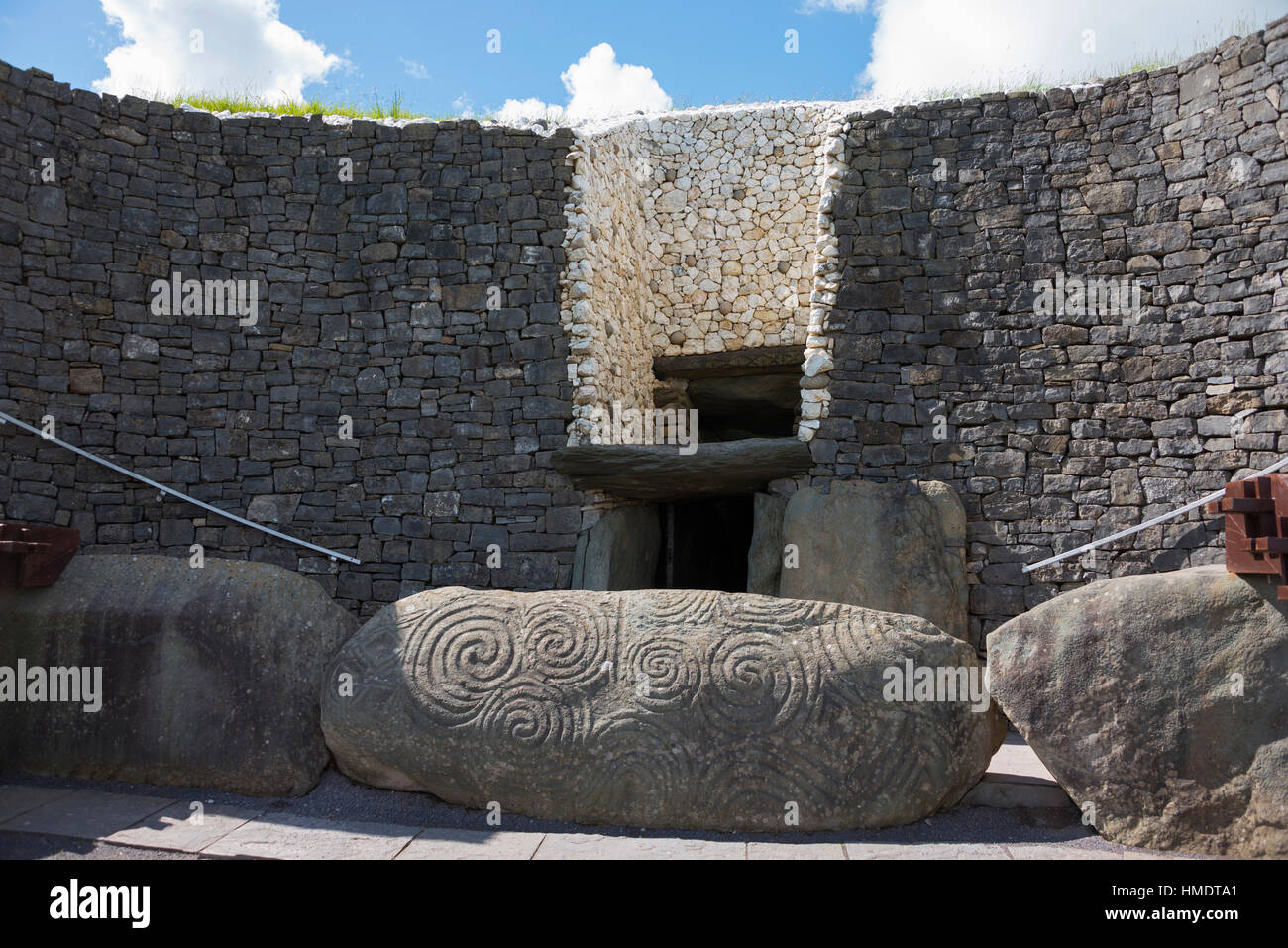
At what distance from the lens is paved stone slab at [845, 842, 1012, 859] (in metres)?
3.54

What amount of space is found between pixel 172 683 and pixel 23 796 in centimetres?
76

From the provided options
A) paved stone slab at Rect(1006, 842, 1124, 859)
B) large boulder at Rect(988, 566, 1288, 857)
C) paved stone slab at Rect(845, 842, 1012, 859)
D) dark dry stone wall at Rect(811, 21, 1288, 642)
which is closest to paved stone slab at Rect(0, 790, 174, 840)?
paved stone slab at Rect(845, 842, 1012, 859)

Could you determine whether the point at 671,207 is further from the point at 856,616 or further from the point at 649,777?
the point at 649,777

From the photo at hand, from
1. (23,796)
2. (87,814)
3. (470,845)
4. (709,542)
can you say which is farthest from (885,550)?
(23,796)

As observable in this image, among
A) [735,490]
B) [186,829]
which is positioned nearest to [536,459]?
[735,490]

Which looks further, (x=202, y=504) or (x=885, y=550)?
(x=202, y=504)

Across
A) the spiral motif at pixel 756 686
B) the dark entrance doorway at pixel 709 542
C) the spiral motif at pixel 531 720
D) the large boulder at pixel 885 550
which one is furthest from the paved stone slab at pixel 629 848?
the dark entrance doorway at pixel 709 542

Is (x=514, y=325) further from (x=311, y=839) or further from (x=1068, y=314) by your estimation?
(x=311, y=839)

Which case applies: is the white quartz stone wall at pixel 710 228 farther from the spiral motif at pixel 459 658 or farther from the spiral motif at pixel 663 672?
the spiral motif at pixel 663 672

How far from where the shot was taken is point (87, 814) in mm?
3807

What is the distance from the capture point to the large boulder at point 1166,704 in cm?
360

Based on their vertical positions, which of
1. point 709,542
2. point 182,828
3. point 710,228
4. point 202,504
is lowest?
point 182,828

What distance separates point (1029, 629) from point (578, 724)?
6.91 ft

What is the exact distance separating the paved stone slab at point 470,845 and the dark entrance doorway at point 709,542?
5200 millimetres
